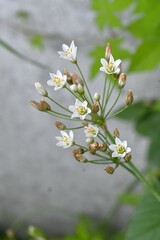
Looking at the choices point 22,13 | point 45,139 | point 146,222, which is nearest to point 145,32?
point 146,222

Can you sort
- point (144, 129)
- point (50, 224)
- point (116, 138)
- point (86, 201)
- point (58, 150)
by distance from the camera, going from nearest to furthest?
point (116, 138)
point (144, 129)
point (58, 150)
point (86, 201)
point (50, 224)

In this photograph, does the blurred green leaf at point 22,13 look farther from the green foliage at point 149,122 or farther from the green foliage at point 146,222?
the green foliage at point 146,222

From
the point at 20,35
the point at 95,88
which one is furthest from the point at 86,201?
the point at 20,35

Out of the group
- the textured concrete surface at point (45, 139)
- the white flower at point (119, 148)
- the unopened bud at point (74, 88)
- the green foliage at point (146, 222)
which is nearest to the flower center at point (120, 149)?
the white flower at point (119, 148)

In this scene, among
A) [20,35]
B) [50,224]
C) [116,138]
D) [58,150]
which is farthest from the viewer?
[50,224]

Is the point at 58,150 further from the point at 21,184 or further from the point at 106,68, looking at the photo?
the point at 106,68

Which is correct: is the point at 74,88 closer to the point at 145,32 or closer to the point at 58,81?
the point at 58,81
